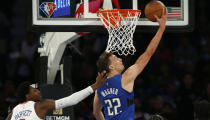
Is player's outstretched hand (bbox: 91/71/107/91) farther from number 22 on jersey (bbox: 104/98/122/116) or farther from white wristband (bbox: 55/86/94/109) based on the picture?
number 22 on jersey (bbox: 104/98/122/116)

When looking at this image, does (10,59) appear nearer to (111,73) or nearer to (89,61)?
(89,61)

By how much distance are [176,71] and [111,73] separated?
236 inches

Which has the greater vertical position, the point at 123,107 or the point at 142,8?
the point at 142,8

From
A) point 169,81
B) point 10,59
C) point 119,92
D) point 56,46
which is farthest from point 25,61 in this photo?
point 119,92

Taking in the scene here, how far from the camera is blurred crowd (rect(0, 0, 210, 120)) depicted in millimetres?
9578

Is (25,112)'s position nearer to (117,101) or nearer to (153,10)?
(117,101)

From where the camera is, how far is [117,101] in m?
5.52

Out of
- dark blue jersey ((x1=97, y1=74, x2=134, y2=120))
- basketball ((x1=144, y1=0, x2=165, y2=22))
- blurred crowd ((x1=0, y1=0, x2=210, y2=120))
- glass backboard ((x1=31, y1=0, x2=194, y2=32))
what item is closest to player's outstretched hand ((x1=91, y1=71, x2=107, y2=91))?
dark blue jersey ((x1=97, y1=74, x2=134, y2=120))

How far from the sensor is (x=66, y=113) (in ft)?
24.9

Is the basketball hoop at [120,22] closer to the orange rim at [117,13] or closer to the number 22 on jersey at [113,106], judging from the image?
the orange rim at [117,13]

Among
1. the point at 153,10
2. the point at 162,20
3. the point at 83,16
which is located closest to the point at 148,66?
the point at 83,16

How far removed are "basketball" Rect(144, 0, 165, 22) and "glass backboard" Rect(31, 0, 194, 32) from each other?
1.56 feet

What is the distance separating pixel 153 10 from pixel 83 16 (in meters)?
1.07

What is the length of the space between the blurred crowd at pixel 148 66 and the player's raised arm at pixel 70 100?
10.3ft
